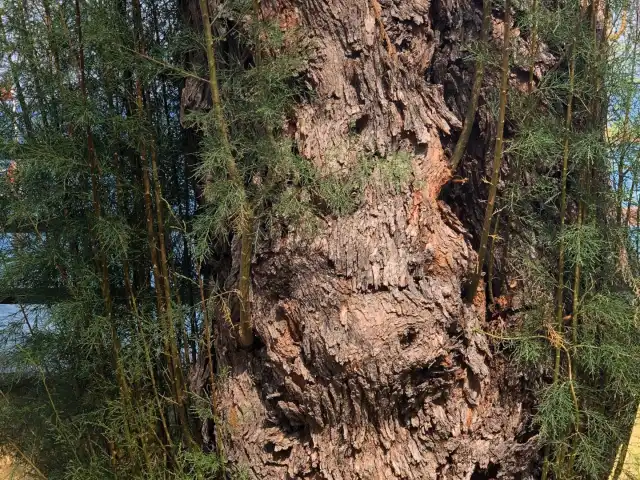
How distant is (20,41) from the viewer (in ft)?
6.92

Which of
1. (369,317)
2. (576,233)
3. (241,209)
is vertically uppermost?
(241,209)

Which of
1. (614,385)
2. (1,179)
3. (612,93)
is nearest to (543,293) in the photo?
(614,385)

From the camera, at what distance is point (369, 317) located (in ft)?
5.97

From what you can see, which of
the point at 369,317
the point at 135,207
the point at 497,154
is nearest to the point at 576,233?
the point at 497,154

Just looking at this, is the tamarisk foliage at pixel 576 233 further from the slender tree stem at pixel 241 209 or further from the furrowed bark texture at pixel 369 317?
the slender tree stem at pixel 241 209

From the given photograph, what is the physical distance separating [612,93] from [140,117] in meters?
1.38

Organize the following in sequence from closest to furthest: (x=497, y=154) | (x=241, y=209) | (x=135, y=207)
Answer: (x=241, y=209), (x=497, y=154), (x=135, y=207)

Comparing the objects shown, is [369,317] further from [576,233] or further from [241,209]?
[576,233]

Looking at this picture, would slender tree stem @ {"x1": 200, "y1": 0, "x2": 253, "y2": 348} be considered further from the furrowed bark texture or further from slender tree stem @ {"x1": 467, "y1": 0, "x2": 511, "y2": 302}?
slender tree stem @ {"x1": 467, "y1": 0, "x2": 511, "y2": 302}

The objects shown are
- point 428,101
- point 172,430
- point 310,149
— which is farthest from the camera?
point 172,430

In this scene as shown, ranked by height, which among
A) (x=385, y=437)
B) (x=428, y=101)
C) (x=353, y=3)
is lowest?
(x=385, y=437)

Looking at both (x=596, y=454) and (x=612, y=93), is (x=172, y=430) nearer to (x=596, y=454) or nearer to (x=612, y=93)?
(x=596, y=454)

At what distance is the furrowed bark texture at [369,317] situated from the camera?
1.84 m

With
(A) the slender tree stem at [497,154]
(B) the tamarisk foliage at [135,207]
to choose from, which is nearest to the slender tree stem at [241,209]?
(B) the tamarisk foliage at [135,207]
